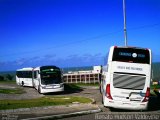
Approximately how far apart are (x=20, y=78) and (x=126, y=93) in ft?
124

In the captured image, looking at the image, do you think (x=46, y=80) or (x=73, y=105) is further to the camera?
(x=46, y=80)

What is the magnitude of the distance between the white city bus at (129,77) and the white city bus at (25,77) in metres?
28.9

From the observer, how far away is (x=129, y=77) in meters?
19.9

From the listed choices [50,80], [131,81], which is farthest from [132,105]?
[50,80]

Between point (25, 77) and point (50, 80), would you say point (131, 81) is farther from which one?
point (25, 77)

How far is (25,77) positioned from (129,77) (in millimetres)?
33872

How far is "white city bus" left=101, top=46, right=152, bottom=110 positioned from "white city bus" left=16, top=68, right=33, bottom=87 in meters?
28.9

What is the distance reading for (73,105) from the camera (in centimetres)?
2323

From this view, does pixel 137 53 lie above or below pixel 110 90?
above

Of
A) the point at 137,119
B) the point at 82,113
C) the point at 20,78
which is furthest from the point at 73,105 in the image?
the point at 20,78

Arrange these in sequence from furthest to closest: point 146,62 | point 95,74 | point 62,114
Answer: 1. point 95,74
2. point 146,62
3. point 62,114

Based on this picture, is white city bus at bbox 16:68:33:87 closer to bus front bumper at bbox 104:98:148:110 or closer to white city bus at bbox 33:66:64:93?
white city bus at bbox 33:66:64:93

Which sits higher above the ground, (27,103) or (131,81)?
(131,81)

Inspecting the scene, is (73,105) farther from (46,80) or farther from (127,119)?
(46,80)
